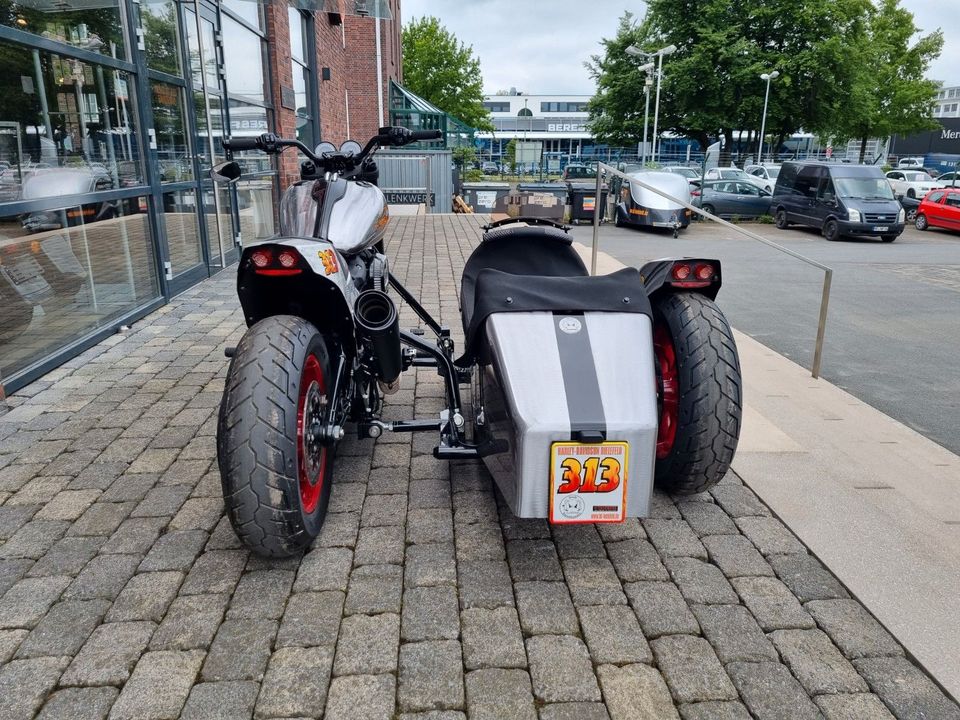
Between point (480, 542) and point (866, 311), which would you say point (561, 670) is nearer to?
point (480, 542)

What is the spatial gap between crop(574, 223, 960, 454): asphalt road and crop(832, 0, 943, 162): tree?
89.5 feet

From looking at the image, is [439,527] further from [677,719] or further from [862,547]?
[862,547]

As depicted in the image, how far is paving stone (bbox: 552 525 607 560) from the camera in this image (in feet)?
9.03

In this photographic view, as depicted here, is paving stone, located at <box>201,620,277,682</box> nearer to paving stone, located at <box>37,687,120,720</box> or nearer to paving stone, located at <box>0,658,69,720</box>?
paving stone, located at <box>37,687,120,720</box>

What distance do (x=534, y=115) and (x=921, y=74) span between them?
56.8 m

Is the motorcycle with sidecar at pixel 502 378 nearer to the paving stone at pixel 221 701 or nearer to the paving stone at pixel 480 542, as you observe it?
the paving stone at pixel 480 542

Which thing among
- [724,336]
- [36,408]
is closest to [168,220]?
[36,408]

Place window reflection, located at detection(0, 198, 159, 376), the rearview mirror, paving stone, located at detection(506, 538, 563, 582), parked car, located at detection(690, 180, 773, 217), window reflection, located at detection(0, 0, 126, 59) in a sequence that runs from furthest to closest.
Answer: parked car, located at detection(690, 180, 773, 217) < window reflection, located at detection(0, 0, 126, 59) < window reflection, located at detection(0, 198, 159, 376) < the rearview mirror < paving stone, located at detection(506, 538, 563, 582)

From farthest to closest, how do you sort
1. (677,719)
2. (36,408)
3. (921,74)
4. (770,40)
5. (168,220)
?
(921,74), (770,40), (168,220), (36,408), (677,719)

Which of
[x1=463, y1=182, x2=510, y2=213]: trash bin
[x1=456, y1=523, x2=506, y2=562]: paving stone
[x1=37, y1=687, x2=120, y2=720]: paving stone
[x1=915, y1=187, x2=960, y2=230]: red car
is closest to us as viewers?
[x1=37, y1=687, x2=120, y2=720]: paving stone

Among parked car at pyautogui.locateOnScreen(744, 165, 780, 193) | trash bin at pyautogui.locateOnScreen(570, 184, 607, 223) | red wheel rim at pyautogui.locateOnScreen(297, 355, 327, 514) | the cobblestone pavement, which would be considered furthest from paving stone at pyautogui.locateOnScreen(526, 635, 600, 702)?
parked car at pyautogui.locateOnScreen(744, 165, 780, 193)

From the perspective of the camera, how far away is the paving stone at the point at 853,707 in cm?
195

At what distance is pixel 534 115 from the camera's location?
93.7 metres

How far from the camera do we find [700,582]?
258 centimetres
